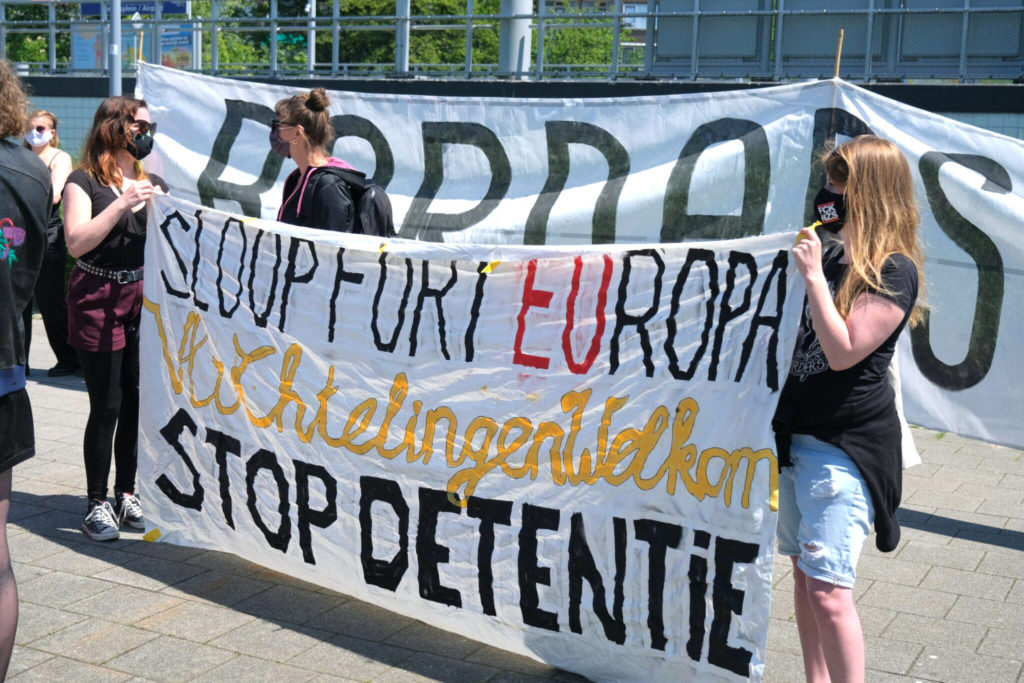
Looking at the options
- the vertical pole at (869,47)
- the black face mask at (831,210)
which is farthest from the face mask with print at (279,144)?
the vertical pole at (869,47)

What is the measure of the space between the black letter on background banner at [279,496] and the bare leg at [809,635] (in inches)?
80.0

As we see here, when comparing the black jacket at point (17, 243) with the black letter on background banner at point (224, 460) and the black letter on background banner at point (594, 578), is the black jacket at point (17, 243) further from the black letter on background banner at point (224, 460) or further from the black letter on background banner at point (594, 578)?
the black letter on background banner at point (594, 578)

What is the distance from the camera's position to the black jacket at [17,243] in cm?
326

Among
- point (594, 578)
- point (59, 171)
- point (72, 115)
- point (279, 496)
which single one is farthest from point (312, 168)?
point (72, 115)

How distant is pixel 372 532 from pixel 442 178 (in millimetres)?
3135

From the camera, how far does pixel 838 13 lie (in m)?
11.3

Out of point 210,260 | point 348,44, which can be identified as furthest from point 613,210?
point 348,44

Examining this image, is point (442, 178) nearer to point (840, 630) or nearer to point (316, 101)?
point (316, 101)

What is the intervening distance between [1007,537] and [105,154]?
4.63 meters

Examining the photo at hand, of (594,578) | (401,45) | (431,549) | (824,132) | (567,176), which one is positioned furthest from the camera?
(401,45)

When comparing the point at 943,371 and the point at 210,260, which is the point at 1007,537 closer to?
the point at 943,371

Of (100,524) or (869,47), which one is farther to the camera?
(869,47)

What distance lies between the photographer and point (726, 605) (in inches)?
136

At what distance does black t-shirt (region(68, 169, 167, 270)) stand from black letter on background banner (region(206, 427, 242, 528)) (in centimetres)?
102
